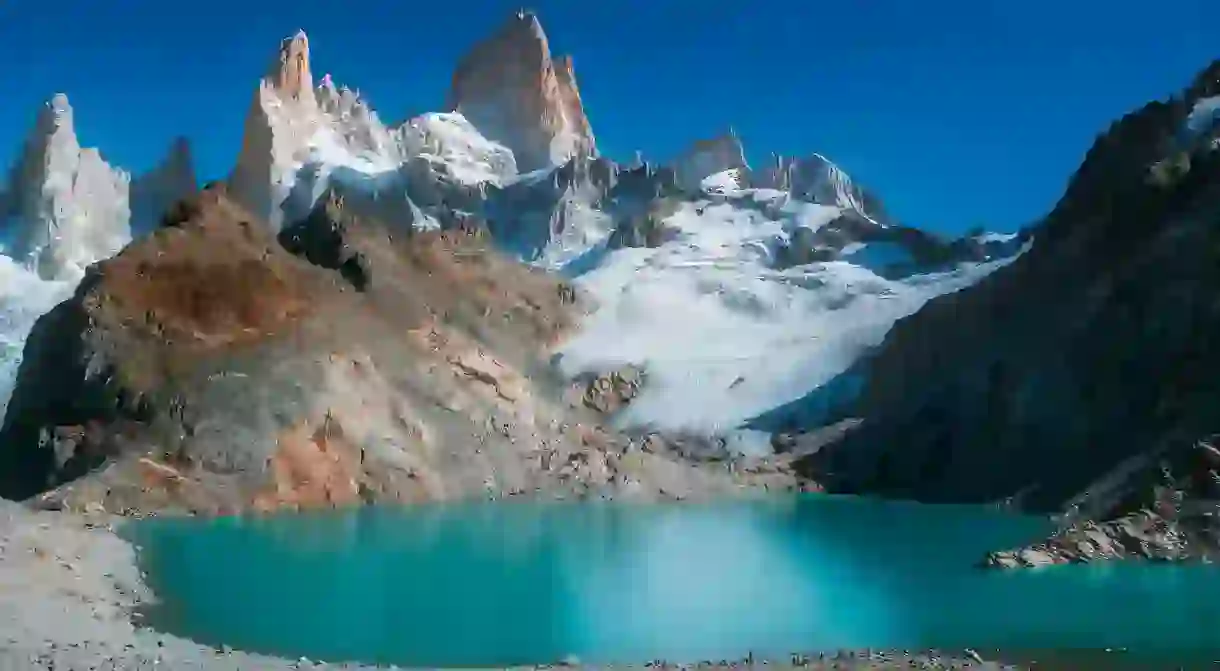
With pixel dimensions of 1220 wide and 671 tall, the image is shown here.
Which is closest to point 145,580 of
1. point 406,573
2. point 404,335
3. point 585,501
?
point 406,573

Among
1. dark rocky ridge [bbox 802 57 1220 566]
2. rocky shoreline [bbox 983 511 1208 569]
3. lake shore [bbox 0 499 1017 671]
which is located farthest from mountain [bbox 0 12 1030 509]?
rocky shoreline [bbox 983 511 1208 569]

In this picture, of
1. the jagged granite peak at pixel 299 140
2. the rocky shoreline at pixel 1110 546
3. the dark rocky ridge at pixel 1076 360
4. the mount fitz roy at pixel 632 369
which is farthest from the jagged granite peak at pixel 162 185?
the rocky shoreline at pixel 1110 546

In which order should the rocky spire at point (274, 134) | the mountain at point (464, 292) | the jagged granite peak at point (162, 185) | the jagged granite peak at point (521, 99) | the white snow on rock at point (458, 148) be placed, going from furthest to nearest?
the jagged granite peak at point (521, 99)
the white snow on rock at point (458, 148)
the rocky spire at point (274, 134)
the jagged granite peak at point (162, 185)
the mountain at point (464, 292)

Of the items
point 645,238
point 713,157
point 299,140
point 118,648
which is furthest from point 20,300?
point 118,648

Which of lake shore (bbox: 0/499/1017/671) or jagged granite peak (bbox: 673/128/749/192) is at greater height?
jagged granite peak (bbox: 673/128/749/192)

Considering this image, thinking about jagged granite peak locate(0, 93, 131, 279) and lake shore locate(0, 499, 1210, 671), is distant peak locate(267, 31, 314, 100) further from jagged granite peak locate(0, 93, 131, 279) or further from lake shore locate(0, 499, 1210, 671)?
lake shore locate(0, 499, 1210, 671)

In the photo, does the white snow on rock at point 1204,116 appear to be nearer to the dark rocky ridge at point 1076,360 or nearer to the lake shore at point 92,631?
the dark rocky ridge at point 1076,360
